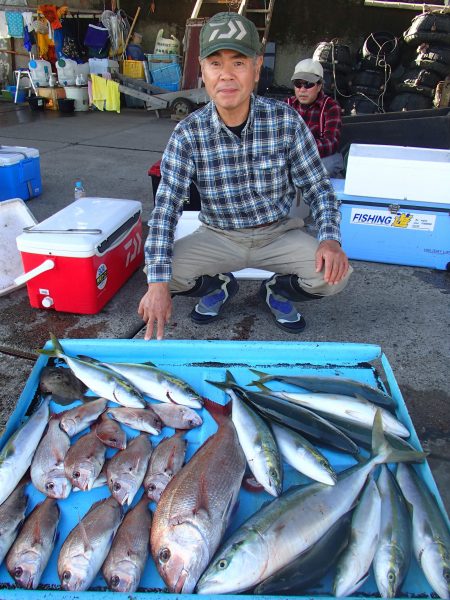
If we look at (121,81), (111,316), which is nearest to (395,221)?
(111,316)

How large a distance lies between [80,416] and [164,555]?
2.26ft

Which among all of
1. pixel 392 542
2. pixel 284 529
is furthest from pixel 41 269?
pixel 392 542

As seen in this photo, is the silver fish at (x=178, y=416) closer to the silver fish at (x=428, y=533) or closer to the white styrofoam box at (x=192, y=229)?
the silver fish at (x=428, y=533)

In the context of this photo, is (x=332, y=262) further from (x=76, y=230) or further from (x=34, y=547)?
(x=34, y=547)

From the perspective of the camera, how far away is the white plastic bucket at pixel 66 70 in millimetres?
9703

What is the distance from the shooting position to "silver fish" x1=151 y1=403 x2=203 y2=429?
174cm

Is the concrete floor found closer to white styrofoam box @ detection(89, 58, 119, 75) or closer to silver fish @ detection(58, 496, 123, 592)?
silver fish @ detection(58, 496, 123, 592)

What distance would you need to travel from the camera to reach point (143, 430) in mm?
1722

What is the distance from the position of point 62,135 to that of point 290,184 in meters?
6.07

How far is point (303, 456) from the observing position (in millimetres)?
1515

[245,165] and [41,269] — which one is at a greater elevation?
[245,165]

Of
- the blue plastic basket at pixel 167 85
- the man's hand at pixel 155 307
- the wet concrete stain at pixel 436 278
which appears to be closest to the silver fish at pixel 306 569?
the man's hand at pixel 155 307

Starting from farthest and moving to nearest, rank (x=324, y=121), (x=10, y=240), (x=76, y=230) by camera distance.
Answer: (x=324, y=121)
(x=10, y=240)
(x=76, y=230)

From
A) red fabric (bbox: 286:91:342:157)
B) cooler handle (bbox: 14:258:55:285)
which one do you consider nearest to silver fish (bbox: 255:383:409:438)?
cooler handle (bbox: 14:258:55:285)
